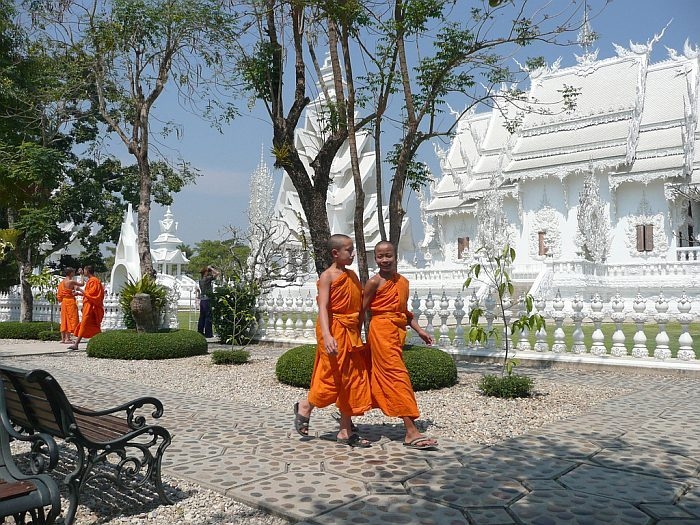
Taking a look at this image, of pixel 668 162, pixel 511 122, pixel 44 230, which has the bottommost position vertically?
pixel 44 230

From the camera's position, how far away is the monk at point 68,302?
15281 millimetres

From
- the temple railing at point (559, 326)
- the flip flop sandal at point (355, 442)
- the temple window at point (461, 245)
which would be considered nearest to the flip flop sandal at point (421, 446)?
the flip flop sandal at point (355, 442)

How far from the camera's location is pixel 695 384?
28.0ft

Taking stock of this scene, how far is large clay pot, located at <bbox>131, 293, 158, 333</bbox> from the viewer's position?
12656 millimetres

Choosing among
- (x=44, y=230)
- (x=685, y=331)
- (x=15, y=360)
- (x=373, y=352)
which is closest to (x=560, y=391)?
(x=685, y=331)

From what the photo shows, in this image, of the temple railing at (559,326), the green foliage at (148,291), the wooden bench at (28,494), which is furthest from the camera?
the green foliage at (148,291)

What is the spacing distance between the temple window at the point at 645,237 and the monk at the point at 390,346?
98.5 ft

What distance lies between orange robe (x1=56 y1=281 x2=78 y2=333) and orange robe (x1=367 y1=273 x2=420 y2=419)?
12.3 metres

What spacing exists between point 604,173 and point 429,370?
92.1 ft

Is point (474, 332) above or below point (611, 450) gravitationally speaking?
above

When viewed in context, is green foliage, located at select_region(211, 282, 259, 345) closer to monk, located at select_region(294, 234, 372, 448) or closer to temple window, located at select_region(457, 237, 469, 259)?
monk, located at select_region(294, 234, 372, 448)

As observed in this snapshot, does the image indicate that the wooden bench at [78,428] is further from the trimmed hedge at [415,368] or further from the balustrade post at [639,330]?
the balustrade post at [639,330]

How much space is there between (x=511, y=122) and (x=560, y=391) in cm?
525

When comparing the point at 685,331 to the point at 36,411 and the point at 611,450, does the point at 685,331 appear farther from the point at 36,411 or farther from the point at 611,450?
the point at 36,411
